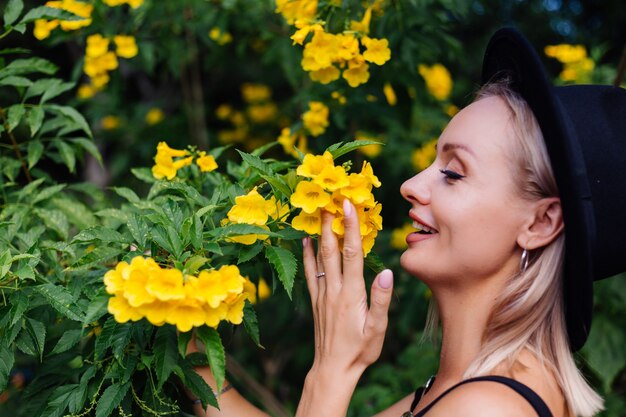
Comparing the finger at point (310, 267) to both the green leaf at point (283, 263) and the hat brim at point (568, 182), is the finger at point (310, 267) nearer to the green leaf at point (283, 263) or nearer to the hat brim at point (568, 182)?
the green leaf at point (283, 263)

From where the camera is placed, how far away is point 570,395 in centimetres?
148

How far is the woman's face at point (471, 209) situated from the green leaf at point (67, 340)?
0.73 meters

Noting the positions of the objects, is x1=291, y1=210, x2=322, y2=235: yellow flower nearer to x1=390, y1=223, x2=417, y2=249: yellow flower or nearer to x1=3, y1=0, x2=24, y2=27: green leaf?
x1=3, y1=0, x2=24, y2=27: green leaf

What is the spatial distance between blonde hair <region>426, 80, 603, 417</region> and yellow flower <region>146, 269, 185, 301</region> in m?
0.66

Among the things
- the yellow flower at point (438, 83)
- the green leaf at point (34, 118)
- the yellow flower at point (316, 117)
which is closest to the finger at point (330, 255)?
the green leaf at point (34, 118)

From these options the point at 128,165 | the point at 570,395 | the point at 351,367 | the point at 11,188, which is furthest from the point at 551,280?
the point at 128,165

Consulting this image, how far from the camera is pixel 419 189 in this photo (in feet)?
5.13

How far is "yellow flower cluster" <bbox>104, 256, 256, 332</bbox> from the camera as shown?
1203mm

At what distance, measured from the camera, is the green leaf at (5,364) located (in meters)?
1.46

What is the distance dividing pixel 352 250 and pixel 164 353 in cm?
43

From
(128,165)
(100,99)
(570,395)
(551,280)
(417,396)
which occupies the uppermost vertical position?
(551,280)

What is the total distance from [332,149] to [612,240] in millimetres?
605

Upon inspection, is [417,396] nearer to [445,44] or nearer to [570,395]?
[570,395]

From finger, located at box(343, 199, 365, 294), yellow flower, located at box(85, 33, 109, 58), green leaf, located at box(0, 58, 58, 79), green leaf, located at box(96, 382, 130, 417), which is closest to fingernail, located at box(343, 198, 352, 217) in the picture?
finger, located at box(343, 199, 365, 294)
